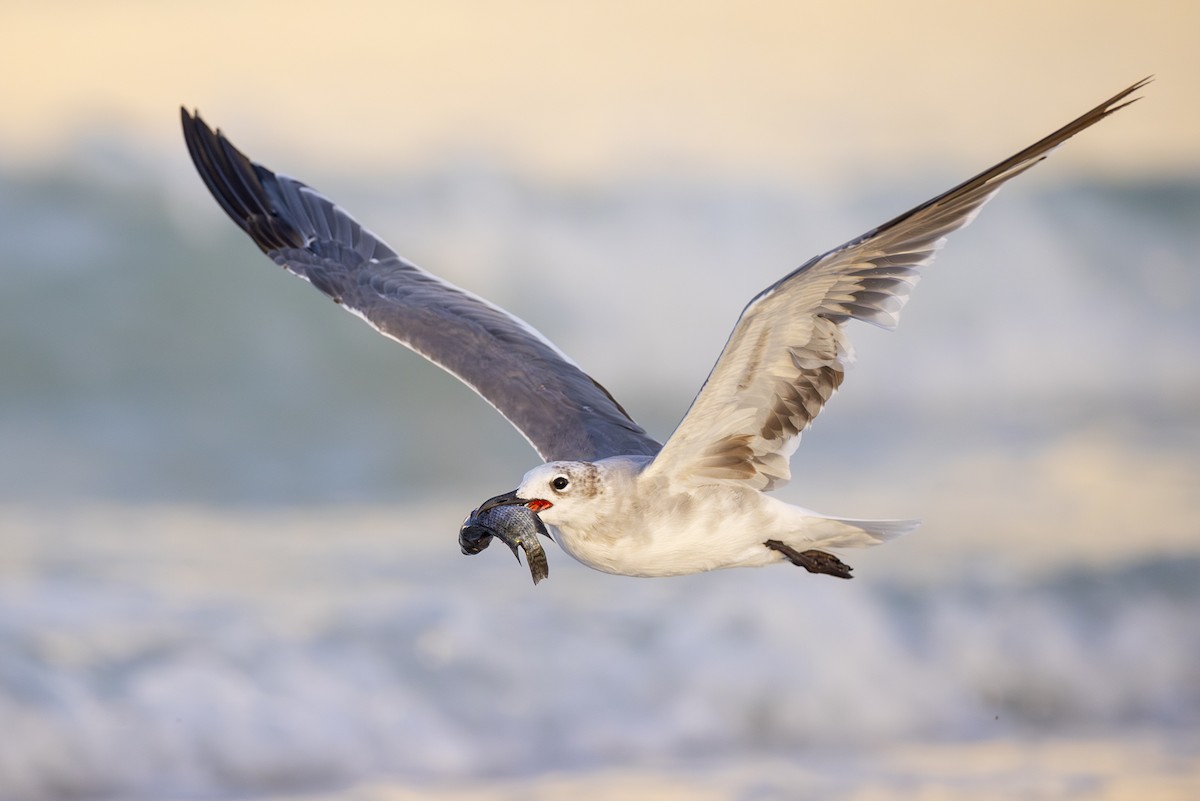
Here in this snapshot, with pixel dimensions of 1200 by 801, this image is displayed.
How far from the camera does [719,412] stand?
8117 millimetres

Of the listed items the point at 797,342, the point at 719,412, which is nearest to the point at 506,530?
the point at 719,412

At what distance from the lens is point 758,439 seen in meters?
8.41

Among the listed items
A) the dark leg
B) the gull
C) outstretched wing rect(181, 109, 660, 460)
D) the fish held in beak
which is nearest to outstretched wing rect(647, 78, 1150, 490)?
the gull

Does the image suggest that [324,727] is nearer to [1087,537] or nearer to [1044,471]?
[1087,537]

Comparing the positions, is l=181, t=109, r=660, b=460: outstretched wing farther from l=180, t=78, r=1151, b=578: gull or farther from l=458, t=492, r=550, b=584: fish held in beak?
l=458, t=492, r=550, b=584: fish held in beak

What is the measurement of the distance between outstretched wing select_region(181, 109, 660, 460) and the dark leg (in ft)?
3.52

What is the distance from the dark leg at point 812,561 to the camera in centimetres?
859

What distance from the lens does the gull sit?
7.59 meters

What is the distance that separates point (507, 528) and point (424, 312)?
2.56 m

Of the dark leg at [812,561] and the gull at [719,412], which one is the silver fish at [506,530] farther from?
the dark leg at [812,561]

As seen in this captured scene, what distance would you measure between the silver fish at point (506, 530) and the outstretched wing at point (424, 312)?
110 centimetres

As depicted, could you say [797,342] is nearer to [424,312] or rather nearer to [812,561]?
[812,561]

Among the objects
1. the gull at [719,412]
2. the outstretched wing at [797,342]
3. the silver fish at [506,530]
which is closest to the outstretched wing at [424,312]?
the gull at [719,412]

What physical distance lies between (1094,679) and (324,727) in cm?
513
